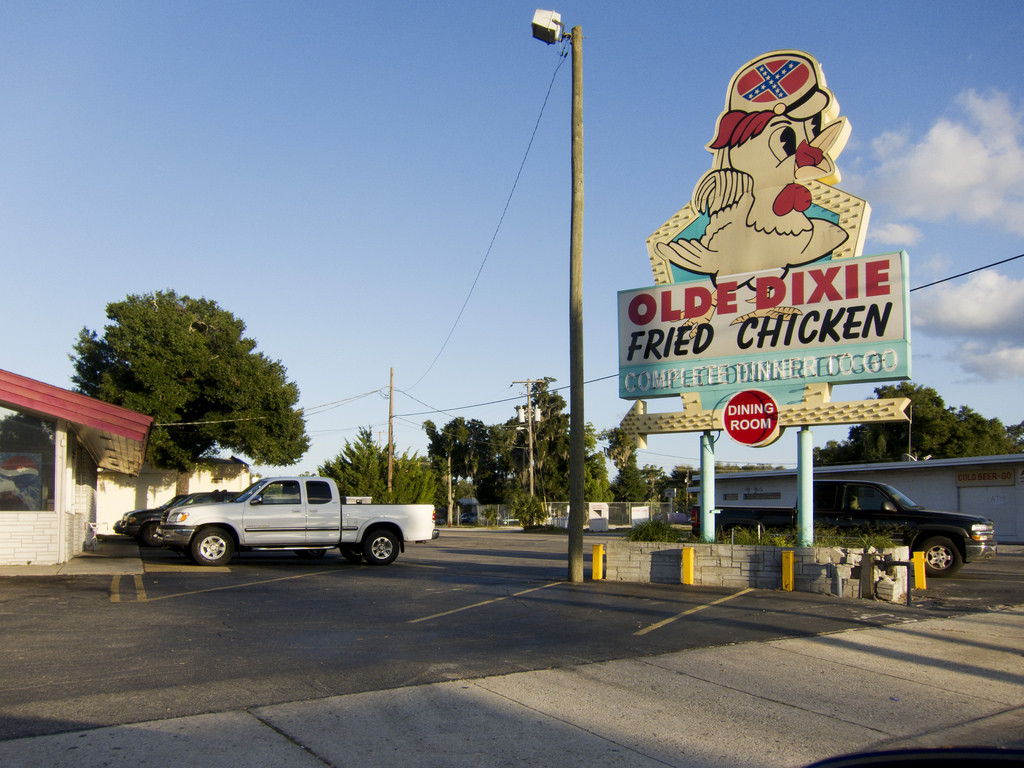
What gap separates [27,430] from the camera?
16.5 meters

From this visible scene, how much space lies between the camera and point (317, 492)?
18641 mm

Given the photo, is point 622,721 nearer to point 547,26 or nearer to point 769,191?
point 769,191

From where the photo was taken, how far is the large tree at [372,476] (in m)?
34.1

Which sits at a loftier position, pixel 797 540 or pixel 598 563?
pixel 797 540

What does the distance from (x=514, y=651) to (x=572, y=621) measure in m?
2.20

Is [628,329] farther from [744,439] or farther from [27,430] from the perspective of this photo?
[27,430]

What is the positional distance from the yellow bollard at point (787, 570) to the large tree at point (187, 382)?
2928 cm

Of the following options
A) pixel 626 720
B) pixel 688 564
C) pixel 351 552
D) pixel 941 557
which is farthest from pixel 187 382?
pixel 626 720

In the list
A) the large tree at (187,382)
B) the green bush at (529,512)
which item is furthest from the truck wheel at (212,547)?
the green bush at (529,512)

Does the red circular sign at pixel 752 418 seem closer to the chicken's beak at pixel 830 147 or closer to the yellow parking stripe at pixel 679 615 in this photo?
the yellow parking stripe at pixel 679 615

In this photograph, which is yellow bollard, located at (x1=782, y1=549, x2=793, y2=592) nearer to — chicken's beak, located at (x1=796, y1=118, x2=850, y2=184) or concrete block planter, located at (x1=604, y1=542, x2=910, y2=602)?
concrete block planter, located at (x1=604, y1=542, x2=910, y2=602)

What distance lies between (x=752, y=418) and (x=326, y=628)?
815cm

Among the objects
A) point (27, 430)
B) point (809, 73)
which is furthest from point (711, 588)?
point (27, 430)

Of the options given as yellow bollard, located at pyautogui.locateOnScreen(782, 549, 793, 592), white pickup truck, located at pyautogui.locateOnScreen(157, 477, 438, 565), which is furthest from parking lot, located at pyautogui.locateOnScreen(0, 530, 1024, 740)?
white pickup truck, located at pyautogui.locateOnScreen(157, 477, 438, 565)
